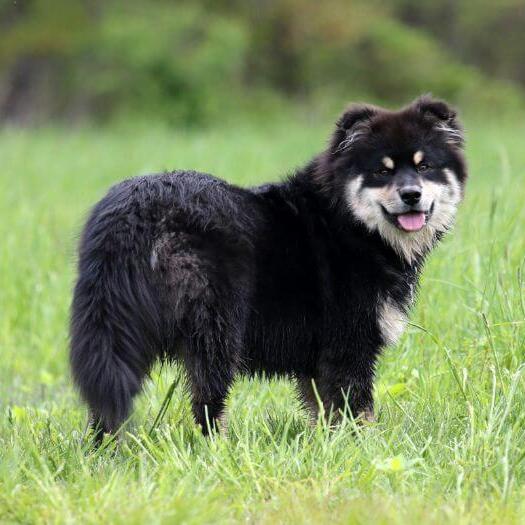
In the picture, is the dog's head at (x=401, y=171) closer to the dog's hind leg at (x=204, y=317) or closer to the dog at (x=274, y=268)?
the dog at (x=274, y=268)

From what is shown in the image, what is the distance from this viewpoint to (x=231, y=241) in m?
3.83

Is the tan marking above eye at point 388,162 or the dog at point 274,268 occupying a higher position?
the tan marking above eye at point 388,162

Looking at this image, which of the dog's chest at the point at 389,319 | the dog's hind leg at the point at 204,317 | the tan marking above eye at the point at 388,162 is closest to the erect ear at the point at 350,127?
the tan marking above eye at the point at 388,162

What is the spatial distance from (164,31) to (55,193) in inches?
609

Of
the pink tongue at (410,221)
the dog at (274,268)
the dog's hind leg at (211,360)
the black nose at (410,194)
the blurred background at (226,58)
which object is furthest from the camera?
the blurred background at (226,58)

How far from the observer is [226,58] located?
25656mm

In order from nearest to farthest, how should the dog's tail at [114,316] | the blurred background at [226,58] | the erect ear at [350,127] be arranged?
the dog's tail at [114,316] → the erect ear at [350,127] → the blurred background at [226,58]

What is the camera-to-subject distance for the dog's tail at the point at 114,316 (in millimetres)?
3479

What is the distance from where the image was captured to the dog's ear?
443 cm

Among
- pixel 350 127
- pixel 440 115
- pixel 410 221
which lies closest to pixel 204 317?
pixel 410 221

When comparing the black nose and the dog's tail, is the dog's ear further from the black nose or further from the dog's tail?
the dog's tail

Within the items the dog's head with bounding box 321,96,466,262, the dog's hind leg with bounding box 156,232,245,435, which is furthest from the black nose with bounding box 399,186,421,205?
the dog's hind leg with bounding box 156,232,245,435

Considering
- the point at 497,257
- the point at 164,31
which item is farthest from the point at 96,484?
the point at 164,31

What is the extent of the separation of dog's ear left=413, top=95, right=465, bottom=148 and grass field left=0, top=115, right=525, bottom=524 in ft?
2.54
